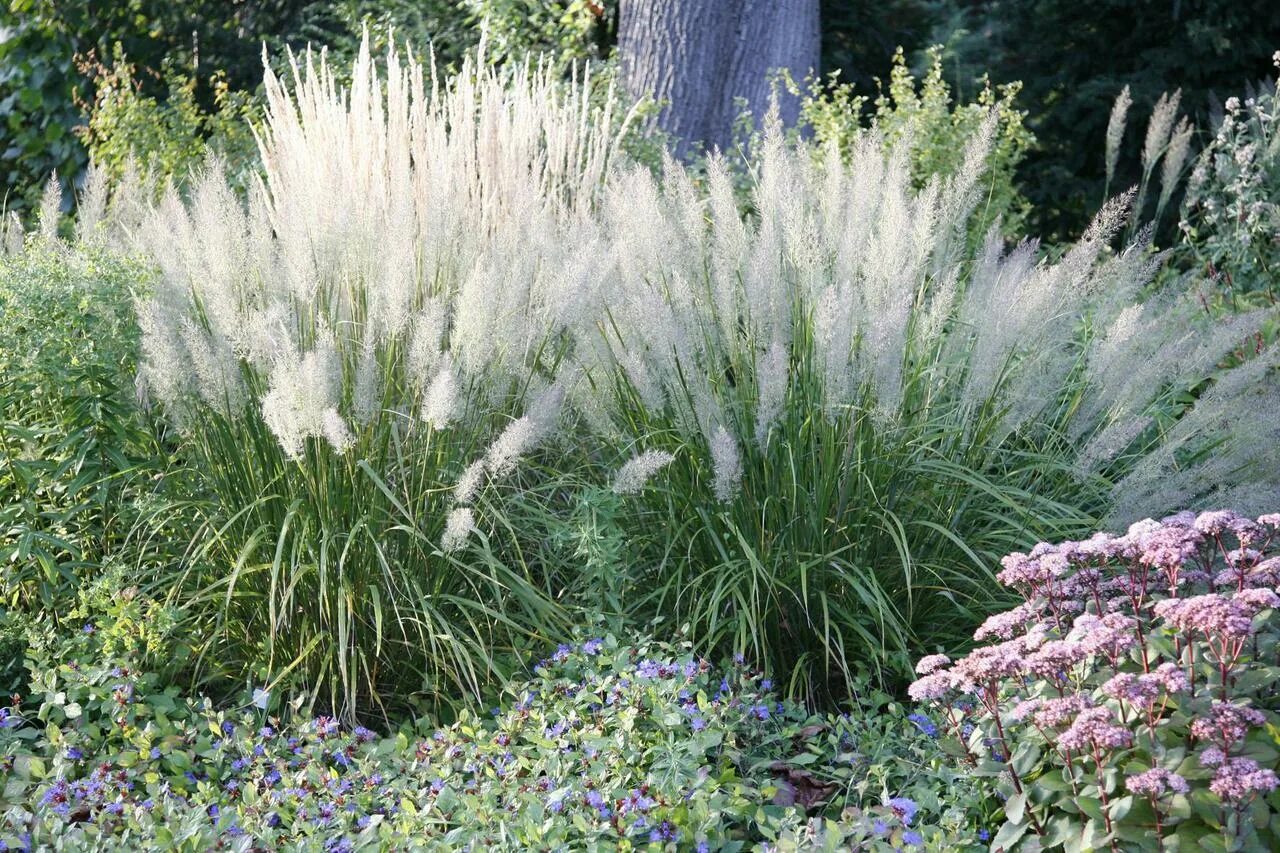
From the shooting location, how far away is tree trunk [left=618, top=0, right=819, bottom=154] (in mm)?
8711

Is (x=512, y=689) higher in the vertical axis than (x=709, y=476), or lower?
lower

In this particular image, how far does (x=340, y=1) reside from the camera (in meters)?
10.4

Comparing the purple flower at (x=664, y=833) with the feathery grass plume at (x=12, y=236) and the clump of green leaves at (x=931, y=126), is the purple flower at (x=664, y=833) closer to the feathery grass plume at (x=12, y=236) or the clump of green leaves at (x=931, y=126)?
the feathery grass plume at (x=12, y=236)

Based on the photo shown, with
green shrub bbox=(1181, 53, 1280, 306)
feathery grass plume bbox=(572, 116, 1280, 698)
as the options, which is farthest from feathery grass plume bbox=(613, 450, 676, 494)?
green shrub bbox=(1181, 53, 1280, 306)

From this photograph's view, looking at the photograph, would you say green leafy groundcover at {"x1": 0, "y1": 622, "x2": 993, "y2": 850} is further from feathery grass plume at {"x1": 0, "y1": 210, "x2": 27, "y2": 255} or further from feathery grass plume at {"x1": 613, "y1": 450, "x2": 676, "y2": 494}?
Result: feathery grass plume at {"x1": 0, "y1": 210, "x2": 27, "y2": 255}

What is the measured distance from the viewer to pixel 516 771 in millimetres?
3150

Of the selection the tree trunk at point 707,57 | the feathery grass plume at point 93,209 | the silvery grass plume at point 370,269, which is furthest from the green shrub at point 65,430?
the tree trunk at point 707,57

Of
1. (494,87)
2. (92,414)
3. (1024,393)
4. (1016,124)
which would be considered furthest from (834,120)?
(92,414)

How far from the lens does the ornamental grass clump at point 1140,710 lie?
243 centimetres

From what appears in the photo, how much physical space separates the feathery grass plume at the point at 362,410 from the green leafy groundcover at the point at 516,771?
199mm

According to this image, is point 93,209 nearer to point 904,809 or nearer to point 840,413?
point 840,413

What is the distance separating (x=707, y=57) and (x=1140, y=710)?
22.5 feet

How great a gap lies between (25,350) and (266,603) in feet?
3.27

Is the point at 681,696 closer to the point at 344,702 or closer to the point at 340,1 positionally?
the point at 344,702
